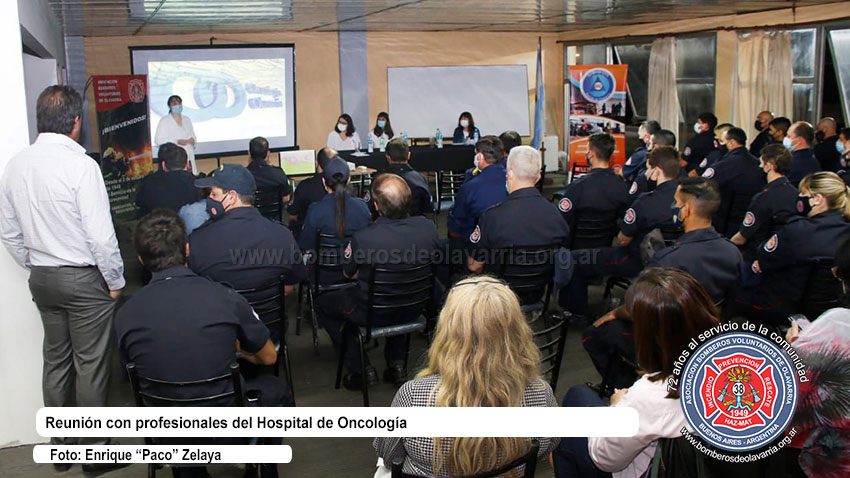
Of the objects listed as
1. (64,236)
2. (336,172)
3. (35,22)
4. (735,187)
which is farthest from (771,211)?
(35,22)

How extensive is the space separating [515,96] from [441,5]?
572cm

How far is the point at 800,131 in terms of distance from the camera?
6535mm

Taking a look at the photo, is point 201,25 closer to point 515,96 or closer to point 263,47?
point 263,47

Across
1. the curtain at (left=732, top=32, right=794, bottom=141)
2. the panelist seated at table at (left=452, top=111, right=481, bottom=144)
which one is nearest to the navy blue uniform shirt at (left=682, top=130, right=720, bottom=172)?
the curtain at (left=732, top=32, right=794, bottom=141)

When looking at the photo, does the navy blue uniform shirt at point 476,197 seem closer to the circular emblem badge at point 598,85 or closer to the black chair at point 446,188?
the black chair at point 446,188

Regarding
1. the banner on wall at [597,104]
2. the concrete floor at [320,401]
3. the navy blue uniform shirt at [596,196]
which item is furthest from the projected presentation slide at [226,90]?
the navy blue uniform shirt at [596,196]

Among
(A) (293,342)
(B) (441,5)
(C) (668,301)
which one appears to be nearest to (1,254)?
(A) (293,342)

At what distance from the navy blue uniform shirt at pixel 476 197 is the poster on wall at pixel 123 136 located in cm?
434

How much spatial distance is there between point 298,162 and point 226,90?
4.92 ft

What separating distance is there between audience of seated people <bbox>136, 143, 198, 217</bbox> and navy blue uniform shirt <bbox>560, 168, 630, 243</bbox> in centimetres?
266

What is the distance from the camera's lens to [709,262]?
3.47m

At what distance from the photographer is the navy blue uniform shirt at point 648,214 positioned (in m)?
4.63

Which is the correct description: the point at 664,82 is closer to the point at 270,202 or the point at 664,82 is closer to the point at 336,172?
the point at 270,202
